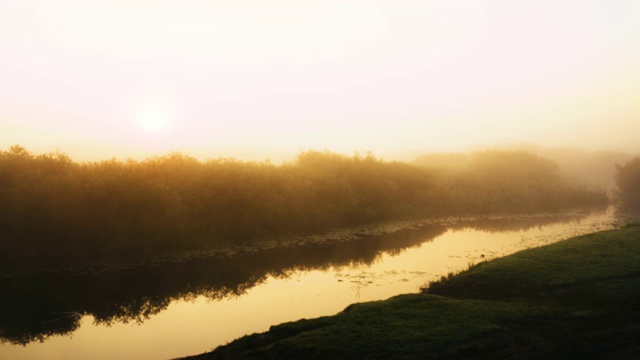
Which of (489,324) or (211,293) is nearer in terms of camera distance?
(489,324)

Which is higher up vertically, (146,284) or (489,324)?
(146,284)

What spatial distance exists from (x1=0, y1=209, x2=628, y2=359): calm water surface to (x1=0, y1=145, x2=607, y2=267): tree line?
4616 mm

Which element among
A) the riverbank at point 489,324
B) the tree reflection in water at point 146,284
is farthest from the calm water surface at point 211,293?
the riverbank at point 489,324

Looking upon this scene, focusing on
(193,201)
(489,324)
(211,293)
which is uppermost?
(193,201)

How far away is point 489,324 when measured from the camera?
1555 cm

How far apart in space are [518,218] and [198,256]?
128 ft

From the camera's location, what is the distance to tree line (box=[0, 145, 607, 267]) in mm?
31109

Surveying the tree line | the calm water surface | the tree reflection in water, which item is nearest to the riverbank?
the calm water surface

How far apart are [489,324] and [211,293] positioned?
1476 cm

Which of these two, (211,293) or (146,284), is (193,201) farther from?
(211,293)

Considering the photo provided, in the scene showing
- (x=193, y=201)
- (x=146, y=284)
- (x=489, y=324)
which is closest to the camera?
(x=489, y=324)

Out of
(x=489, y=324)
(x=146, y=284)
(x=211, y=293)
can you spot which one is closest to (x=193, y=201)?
(x=146, y=284)

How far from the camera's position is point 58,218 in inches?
1236

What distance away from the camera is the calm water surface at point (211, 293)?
58.1 ft
